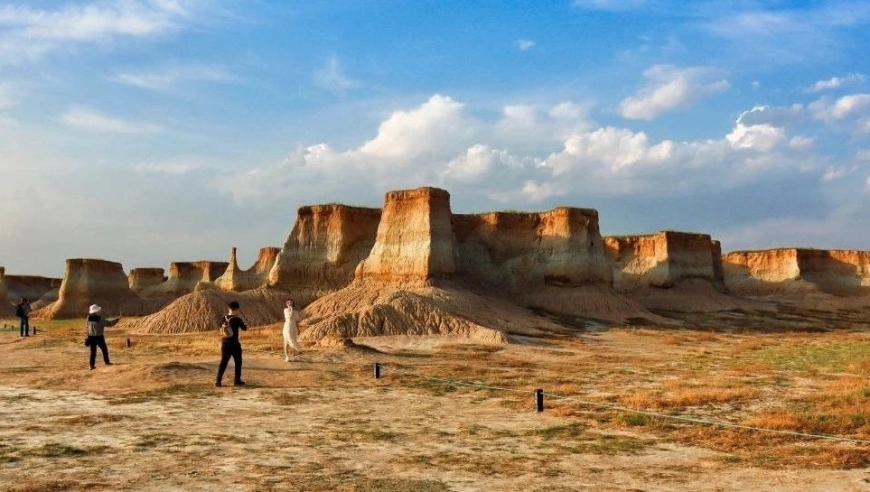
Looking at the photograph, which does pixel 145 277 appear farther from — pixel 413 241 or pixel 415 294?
pixel 415 294

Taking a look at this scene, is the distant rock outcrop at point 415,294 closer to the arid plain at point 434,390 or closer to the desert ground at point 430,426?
the arid plain at point 434,390

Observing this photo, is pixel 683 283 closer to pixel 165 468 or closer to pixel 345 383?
pixel 345 383

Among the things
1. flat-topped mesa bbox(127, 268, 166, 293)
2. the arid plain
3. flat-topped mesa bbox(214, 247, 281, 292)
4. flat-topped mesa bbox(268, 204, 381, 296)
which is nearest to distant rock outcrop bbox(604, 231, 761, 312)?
the arid plain

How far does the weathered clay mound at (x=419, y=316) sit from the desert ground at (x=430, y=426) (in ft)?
28.4

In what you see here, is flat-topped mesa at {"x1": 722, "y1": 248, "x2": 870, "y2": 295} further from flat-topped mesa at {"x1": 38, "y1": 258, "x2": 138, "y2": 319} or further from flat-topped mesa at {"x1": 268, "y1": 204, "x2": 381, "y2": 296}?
flat-topped mesa at {"x1": 38, "y1": 258, "x2": 138, "y2": 319}

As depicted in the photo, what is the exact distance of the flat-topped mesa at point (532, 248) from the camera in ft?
163

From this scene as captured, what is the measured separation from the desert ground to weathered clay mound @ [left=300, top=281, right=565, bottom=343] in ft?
28.4

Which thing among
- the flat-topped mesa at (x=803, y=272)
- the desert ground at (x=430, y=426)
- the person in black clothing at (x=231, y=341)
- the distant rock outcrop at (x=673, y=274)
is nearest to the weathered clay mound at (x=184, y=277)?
the distant rock outcrop at (x=673, y=274)

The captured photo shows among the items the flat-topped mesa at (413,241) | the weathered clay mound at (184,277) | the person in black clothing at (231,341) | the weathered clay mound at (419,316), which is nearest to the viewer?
the person in black clothing at (231,341)

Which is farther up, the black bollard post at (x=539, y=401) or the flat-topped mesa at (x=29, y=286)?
the flat-topped mesa at (x=29, y=286)

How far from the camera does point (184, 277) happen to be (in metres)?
84.4

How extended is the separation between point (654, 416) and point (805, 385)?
23.1 ft

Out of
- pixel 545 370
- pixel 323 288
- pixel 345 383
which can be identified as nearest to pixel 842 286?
pixel 323 288

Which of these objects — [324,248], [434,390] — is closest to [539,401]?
[434,390]
